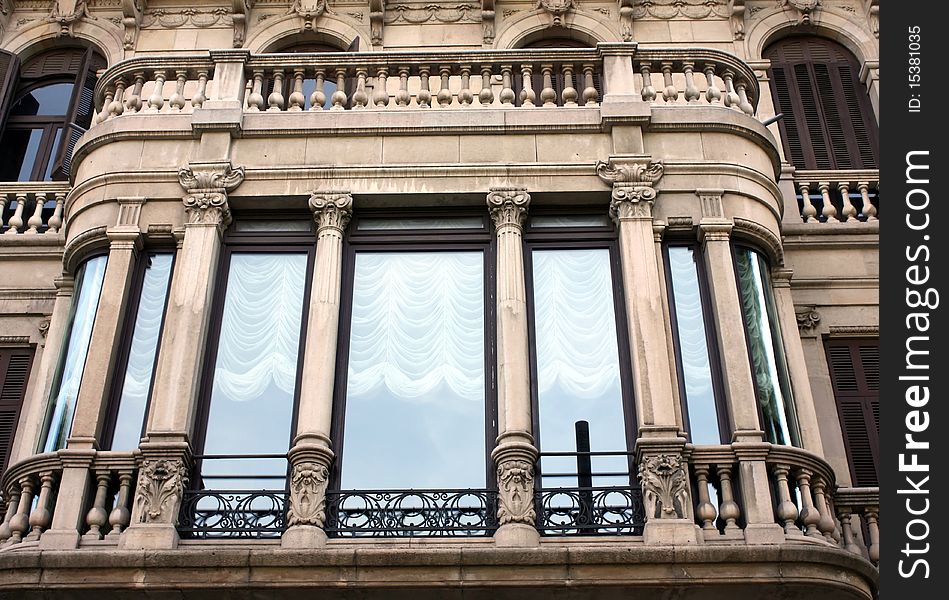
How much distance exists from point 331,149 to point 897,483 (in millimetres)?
7688

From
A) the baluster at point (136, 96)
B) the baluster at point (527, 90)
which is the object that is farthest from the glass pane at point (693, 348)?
the baluster at point (136, 96)

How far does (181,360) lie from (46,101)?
340 inches

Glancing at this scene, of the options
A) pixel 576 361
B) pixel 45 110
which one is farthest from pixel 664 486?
pixel 45 110

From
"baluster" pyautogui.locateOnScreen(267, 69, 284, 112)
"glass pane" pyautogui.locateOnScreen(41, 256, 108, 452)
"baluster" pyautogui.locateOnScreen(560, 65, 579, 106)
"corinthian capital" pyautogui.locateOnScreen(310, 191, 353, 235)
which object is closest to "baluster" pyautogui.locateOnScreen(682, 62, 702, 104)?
"baluster" pyautogui.locateOnScreen(560, 65, 579, 106)

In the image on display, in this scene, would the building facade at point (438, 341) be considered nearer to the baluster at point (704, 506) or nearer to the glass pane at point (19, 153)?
the baluster at point (704, 506)

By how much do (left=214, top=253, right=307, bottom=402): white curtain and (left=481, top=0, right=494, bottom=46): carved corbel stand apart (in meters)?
6.80

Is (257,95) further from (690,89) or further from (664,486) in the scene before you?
(664,486)

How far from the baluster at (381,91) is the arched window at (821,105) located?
6.39 metres

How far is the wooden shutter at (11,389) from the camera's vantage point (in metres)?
15.7

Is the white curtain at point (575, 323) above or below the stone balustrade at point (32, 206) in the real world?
below

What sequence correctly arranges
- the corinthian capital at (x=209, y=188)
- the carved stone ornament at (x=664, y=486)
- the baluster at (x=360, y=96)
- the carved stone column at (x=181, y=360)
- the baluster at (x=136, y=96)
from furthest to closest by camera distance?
the baluster at (x=136, y=96) < the baluster at (x=360, y=96) < the corinthian capital at (x=209, y=188) < the carved stone column at (x=181, y=360) < the carved stone ornament at (x=664, y=486)

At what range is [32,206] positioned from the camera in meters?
18.0

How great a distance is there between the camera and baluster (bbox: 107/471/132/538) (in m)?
12.2

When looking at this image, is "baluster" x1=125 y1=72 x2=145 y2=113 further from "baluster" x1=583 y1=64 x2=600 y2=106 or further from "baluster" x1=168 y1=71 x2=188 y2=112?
"baluster" x1=583 y1=64 x2=600 y2=106
